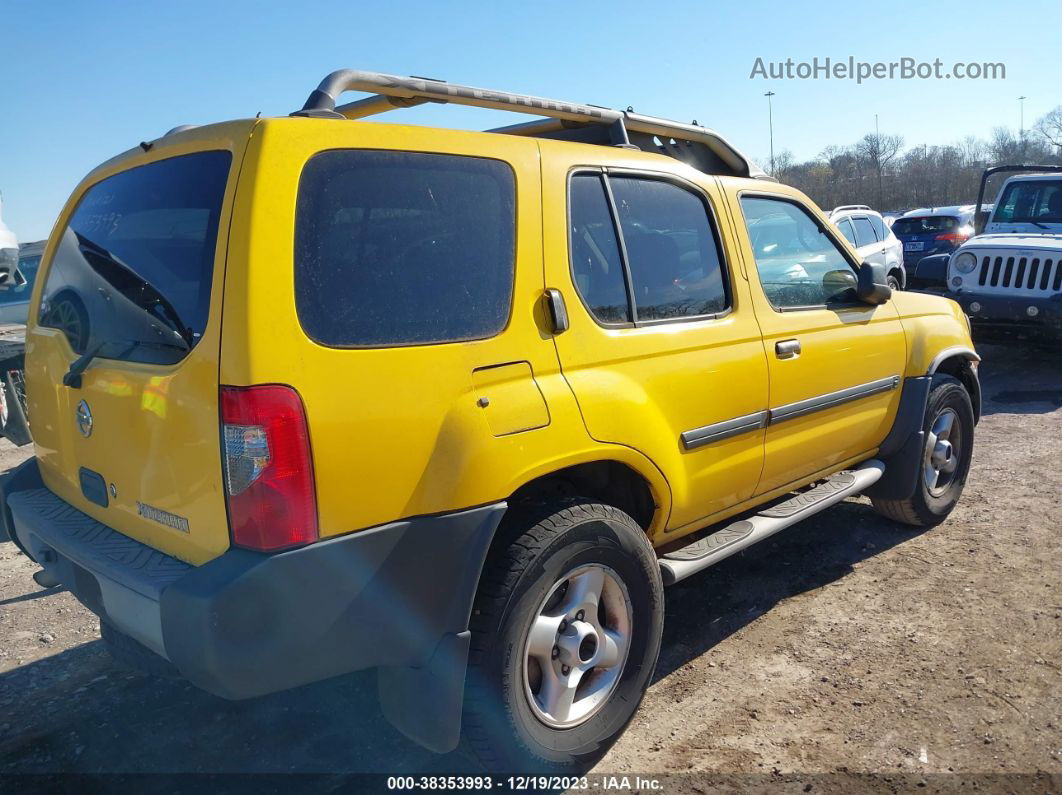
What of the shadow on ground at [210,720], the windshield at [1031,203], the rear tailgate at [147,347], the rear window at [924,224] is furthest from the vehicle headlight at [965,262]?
the rear tailgate at [147,347]

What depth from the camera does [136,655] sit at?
2746mm

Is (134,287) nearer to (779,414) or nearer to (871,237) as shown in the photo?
(779,414)

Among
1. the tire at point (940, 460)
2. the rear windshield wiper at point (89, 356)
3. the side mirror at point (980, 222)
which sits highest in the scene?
the side mirror at point (980, 222)

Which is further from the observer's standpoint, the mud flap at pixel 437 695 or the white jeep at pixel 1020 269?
the white jeep at pixel 1020 269

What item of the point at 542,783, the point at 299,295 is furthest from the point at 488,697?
the point at 299,295

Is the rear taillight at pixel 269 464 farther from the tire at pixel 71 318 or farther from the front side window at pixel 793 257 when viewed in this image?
the front side window at pixel 793 257

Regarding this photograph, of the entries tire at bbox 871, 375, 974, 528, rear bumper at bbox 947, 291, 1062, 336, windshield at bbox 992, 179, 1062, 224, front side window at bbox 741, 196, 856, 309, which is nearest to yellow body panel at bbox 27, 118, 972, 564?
front side window at bbox 741, 196, 856, 309

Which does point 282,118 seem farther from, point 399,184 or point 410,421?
point 410,421

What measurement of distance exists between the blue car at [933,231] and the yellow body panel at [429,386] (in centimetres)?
1318

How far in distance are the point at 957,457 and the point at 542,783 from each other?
11.5ft

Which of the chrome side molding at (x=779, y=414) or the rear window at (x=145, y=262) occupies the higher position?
the rear window at (x=145, y=262)

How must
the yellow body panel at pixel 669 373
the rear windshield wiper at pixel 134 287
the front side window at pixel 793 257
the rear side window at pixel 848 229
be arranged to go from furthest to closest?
the rear side window at pixel 848 229 < the front side window at pixel 793 257 < the yellow body panel at pixel 669 373 < the rear windshield wiper at pixel 134 287

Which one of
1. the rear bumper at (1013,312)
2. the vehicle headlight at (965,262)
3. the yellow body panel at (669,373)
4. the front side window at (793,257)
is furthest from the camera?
the vehicle headlight at (965,262)

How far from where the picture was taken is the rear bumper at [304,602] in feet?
6.68
